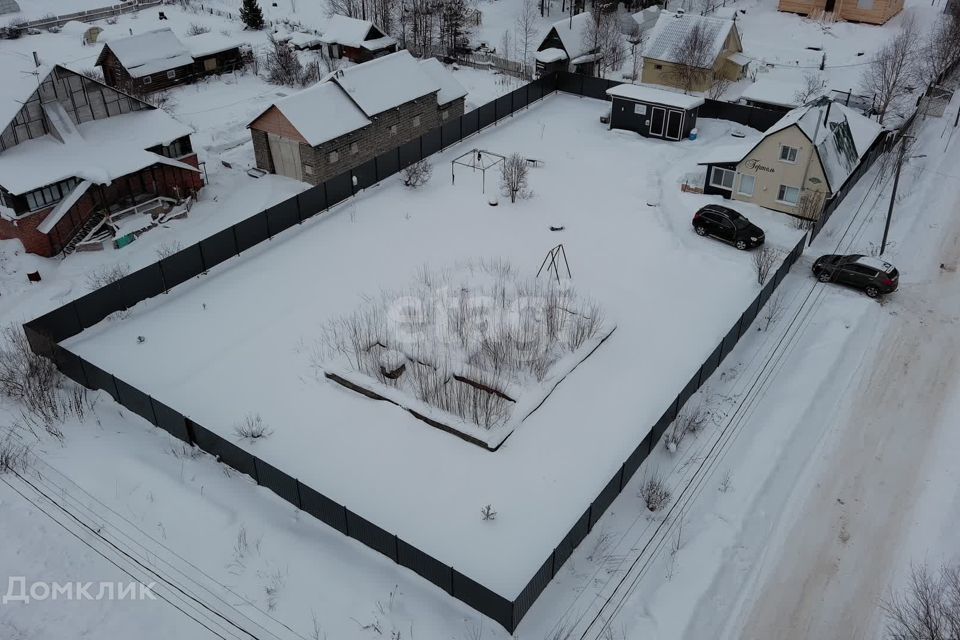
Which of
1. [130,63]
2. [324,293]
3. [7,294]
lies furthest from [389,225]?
[130,63]

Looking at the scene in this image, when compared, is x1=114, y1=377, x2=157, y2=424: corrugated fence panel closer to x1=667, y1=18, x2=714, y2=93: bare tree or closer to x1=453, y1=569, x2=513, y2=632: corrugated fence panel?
x1=453, y1=569, x2=513, y2=632: corrugated fence panel

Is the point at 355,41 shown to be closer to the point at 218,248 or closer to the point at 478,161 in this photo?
the point at 478,161

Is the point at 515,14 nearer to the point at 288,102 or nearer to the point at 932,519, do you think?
the point at 288,102

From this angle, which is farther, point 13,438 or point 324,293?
point 324,293

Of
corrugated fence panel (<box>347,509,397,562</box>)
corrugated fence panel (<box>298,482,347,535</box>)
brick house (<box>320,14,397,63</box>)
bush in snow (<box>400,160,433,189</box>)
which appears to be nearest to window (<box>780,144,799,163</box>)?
bush in snow (<box>400,160,433,189</box>)

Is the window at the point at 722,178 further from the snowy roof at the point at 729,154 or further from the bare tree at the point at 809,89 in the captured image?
the bare tree at the point at 809,89

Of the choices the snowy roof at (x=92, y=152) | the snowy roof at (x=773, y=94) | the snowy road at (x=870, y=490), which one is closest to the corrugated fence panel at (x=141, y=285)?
the snowy roof at (x=92, y=152)

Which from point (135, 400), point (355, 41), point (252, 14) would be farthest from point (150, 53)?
point (135, 400)
